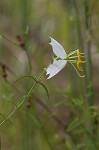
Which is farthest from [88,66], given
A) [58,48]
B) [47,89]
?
[58,48]

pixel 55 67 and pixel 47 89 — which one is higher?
pixel 47 89

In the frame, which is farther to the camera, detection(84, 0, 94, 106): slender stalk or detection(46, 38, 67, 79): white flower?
detection(84, 0, 94, 106): slender stalk

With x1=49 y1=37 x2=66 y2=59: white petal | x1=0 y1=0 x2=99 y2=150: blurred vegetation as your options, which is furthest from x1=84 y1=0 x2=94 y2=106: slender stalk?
x1=49 y1=37 x2=66 y2=59: white petal

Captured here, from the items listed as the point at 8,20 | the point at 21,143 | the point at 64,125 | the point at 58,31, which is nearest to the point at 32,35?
the point at 8,20

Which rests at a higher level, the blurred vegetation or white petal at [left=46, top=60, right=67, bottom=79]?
the blurred vegetation

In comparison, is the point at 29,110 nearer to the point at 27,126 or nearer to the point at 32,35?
the point at 27,126

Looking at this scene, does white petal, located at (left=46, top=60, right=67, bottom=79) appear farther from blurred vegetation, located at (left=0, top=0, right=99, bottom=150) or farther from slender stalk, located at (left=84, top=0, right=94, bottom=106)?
slender stalk, located at (left=84, top=0, right=94, bottom=106)

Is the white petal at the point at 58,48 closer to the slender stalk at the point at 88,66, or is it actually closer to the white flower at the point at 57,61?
the white flower at the point at 57,61

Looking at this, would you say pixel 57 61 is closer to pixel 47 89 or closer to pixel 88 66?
pixel 47 89
